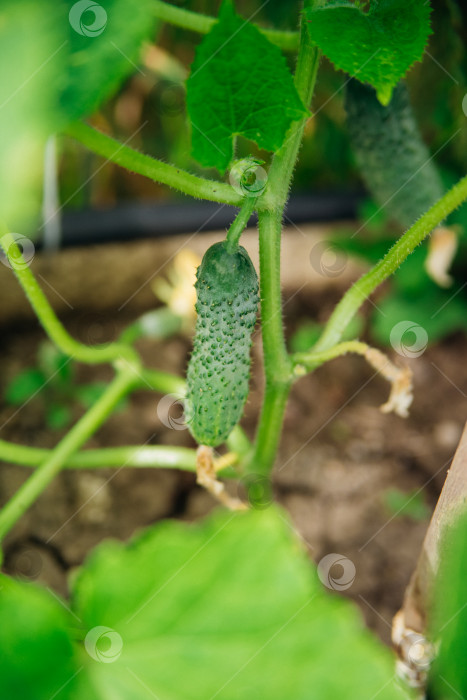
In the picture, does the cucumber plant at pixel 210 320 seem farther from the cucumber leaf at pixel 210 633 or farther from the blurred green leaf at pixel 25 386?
the blurred green leaf at pixel 25 386

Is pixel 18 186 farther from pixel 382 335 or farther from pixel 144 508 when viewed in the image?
pixel 382 335

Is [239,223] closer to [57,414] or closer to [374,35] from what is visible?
[374,35]

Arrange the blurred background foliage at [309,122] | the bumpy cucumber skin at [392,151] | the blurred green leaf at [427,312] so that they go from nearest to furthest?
the bumpy cucumber skin at [392,151]
the blurred background foliage at [309,122]
the blurred green leaf at [427,312]

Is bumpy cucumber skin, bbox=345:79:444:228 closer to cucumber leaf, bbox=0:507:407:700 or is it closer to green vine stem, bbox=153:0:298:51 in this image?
green vine stem, bbox=153:0:298:51

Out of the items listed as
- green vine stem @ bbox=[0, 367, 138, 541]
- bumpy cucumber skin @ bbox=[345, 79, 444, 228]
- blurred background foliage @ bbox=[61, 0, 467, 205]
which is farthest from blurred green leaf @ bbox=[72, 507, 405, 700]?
blurred background foliage @ bbox=[61, 0, 467, 205]

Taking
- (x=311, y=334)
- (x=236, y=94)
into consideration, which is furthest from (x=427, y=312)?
(x=236, y=94)

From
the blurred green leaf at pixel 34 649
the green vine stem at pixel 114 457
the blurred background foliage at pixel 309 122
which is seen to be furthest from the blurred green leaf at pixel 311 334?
the blurred green leaf at pixel 34 649
